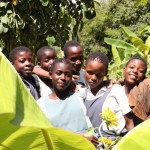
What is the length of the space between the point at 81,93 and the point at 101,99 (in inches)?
5.4

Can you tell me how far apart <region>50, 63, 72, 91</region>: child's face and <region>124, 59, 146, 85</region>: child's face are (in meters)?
0.46

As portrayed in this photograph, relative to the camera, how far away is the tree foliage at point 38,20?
16.9ft

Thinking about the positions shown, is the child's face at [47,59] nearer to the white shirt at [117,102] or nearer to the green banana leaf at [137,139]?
Answer: the white shirt at [117,102]

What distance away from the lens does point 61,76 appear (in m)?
2.34

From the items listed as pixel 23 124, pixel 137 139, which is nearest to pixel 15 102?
pixel 23 124

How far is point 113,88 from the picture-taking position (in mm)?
2359

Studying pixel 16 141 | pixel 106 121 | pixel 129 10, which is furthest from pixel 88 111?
pixel 129 10

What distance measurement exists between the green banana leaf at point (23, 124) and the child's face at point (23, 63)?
1617 millimetres

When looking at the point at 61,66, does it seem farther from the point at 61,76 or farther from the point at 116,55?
the point at 116,55

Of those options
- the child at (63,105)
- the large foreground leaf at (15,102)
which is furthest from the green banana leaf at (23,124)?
the child at (63,105)

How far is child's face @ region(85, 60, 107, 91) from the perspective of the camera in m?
2.43

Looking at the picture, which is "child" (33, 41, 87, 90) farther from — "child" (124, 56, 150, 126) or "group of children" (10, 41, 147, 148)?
"child" (124, 56, 150, 126)

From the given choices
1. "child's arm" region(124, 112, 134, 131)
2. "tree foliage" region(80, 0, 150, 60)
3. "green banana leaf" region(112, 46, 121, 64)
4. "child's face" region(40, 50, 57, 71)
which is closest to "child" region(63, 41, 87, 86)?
"child's face" region(40, 50, 57, 71)

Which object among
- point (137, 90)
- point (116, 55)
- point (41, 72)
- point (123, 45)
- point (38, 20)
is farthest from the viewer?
point (38, 20)
